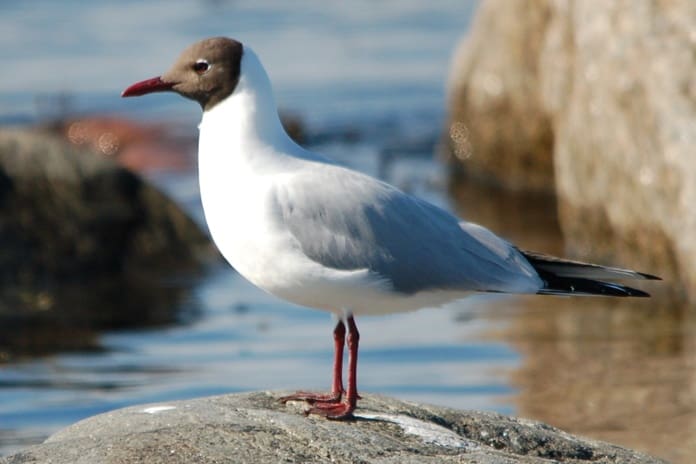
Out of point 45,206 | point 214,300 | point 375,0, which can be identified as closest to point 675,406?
point 214,300

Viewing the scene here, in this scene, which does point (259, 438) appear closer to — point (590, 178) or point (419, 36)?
point (590, 178)

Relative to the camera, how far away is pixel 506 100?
13.6 metres

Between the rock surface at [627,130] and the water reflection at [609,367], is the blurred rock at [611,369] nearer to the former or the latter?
the water reflection at [609,367]

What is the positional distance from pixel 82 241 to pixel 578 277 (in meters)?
5.78

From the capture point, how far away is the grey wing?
5125 mm

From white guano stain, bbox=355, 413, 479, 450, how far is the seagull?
0.51ft

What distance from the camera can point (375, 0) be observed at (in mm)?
24406

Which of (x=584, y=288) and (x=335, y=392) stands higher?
(x=584, y=288)

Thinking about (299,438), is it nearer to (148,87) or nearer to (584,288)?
(584,288)

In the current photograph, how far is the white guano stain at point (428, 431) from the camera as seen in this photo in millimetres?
5016

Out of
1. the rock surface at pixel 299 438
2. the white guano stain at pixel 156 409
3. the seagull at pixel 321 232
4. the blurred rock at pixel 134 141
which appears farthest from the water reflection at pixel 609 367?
the blurred rock at pixel 134 141

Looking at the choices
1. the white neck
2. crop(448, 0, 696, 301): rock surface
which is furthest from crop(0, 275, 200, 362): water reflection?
the white neck

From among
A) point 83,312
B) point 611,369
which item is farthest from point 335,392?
point 83,312

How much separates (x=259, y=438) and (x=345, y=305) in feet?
2.24
